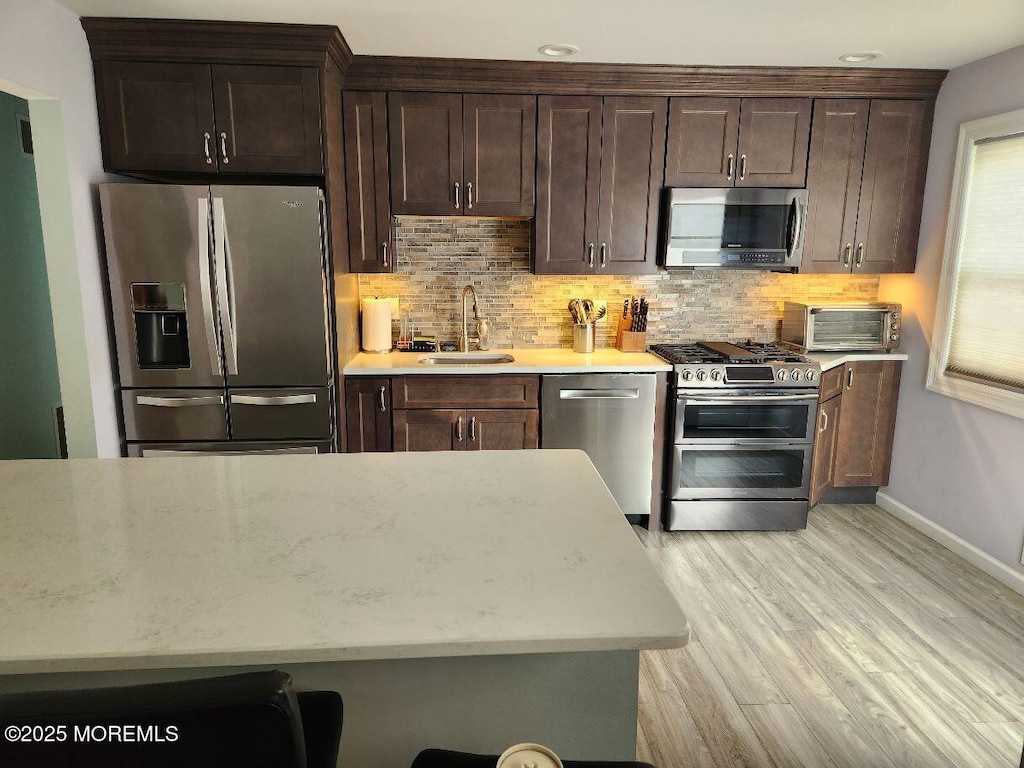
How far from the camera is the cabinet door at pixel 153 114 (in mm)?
3041

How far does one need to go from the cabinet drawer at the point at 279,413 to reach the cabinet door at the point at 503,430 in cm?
78

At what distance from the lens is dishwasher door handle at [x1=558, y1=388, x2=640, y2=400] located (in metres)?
3.60

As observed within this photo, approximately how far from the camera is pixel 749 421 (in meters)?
3.66

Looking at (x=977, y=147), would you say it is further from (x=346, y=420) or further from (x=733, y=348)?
(x=346, y=420)

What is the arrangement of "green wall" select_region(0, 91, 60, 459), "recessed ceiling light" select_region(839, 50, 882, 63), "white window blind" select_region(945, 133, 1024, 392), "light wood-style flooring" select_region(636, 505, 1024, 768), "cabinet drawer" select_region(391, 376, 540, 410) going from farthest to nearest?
"cabinet drawer" select_region(391, 376, 540, 410), "green wall" select_region(0, 91, 60, 459), "recessed ceiling light" select_region(839, 50, 882, 63), "white window blind" select_region(945, 133, 1024, 392), "light wood-style flooring" select_region(636, 505, 1024, 768)

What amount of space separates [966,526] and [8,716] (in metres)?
4.01

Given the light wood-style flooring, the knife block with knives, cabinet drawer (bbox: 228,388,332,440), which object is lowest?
the light wood-style flooring

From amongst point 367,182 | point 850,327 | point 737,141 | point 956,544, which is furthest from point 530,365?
point 956,544

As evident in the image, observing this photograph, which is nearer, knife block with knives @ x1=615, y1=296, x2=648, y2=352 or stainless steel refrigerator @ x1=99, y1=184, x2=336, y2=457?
stainless steel refrigerator @ x1=99, y1=184, x2=336, y2=457

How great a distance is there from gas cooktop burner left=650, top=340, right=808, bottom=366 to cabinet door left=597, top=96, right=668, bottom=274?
0.49 metres

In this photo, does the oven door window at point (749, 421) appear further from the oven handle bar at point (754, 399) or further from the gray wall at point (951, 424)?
the gray wall at point (951, 424)

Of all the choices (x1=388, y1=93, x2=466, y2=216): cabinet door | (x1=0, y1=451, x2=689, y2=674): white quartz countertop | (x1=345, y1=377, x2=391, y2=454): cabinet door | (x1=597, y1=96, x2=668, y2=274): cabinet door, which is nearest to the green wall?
(x1=345, y1=377, x2=391, y2=454): cabinet door

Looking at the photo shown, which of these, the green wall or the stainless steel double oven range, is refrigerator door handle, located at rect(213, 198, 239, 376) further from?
the stainless steel double oven range

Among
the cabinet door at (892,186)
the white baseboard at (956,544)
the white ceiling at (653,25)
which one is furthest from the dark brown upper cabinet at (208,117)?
the white baseboard at (956,544)
